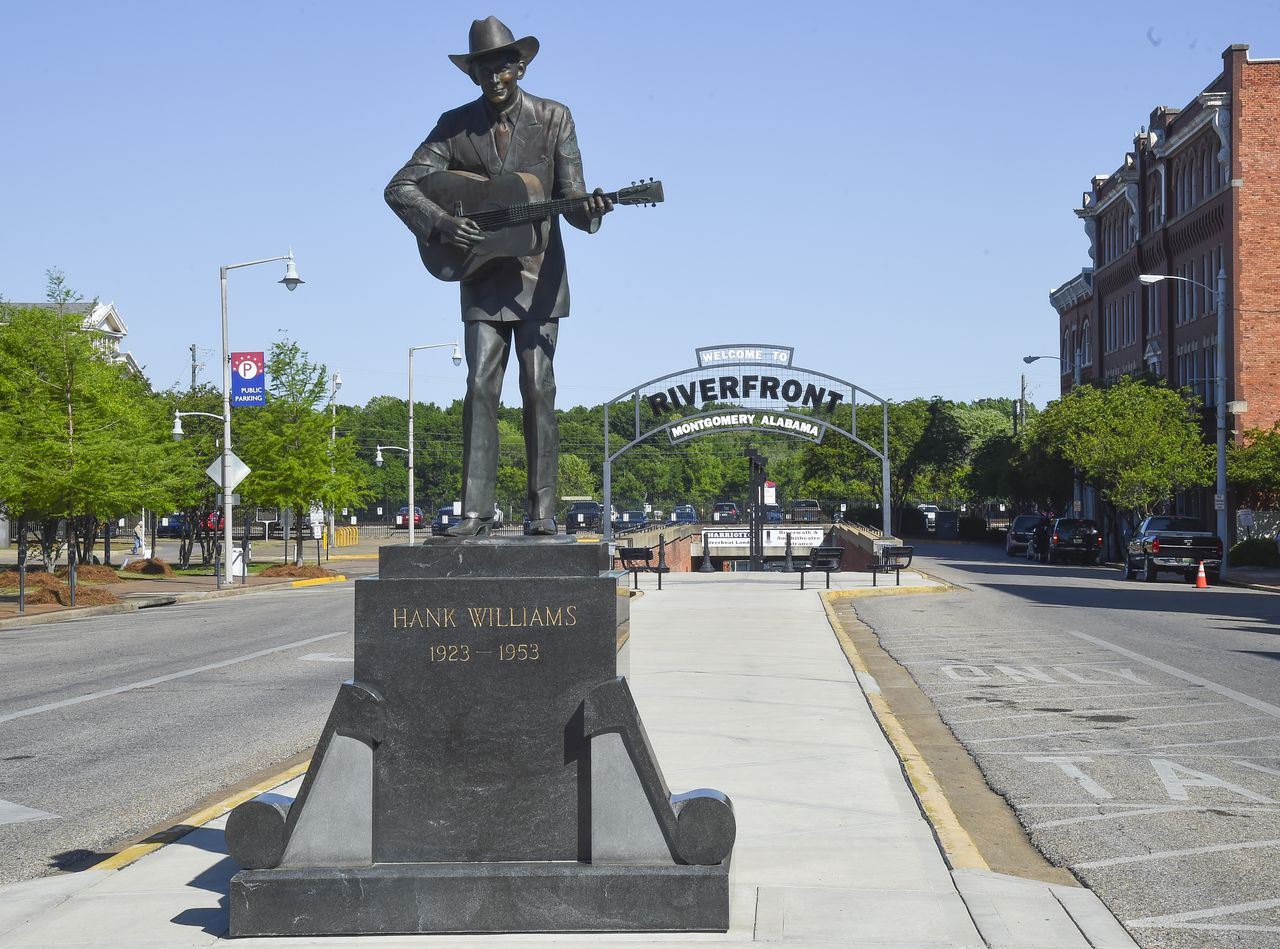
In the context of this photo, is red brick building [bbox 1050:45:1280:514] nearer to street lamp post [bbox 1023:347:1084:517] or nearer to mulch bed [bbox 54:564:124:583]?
street lamp post [bbox 1023:347:1084:517]

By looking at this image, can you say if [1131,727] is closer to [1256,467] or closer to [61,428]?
[61,428]

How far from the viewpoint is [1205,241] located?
55.4m

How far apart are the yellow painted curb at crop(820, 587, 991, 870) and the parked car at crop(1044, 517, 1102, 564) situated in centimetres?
4146

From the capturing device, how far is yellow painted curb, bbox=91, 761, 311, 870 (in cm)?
719

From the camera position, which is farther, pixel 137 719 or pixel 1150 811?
pixel 137 719

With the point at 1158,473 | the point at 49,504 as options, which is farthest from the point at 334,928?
the point at 1158,473

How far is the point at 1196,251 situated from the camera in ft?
187

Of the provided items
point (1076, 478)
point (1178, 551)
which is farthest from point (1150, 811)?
point (1076, 478)

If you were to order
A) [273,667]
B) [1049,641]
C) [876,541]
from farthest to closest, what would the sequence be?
[876,541], [1049,641], [273,667]

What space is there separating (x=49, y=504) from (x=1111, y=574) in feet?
103

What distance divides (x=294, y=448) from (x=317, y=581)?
6947 millimetres

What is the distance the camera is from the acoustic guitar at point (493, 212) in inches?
270

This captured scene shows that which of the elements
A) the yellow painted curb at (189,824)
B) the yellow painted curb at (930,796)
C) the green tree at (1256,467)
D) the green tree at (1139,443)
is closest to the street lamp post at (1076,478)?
the green tree at (1139,443)

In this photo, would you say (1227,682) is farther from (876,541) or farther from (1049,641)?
(876,541)
